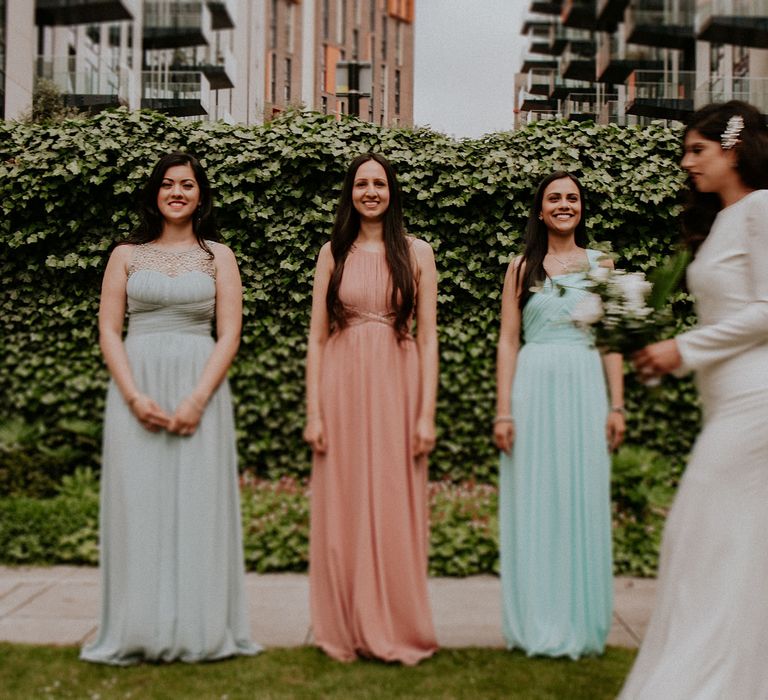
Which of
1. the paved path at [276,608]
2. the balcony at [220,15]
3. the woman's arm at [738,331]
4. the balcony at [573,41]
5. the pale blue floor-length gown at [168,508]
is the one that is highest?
the balcony at [573,41]

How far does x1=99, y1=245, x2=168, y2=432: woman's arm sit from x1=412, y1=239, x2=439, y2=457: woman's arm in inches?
47.3

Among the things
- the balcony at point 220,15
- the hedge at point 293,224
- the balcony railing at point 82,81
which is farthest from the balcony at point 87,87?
the balcony at point 220,15

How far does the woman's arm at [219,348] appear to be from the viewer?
12.8 ft

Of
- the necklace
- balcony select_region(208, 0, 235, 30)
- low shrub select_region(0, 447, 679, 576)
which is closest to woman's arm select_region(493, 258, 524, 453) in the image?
the necklace

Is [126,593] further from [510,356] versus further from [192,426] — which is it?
[510,356]

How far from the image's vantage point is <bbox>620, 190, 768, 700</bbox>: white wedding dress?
2.69 metres

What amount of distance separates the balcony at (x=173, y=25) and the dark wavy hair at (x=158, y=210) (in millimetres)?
30039

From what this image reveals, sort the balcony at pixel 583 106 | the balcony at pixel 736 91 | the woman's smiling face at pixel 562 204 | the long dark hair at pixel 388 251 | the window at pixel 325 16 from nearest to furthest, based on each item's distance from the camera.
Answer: the long dark hair at pixel 388 251 → the woman's smiling face at pixel 562 204 → the balcony at pixel 583 106 → the balcony at pixel 736 91 → the window at pixel 325 16

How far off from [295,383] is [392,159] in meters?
2.17

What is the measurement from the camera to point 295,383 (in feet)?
25.1

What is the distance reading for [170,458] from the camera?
156 inches

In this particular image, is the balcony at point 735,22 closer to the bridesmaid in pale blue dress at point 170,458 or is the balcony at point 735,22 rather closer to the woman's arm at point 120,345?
the bridesmaid in pale blue dress at point 170,458

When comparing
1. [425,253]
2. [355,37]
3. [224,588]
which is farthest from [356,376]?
[355,37]

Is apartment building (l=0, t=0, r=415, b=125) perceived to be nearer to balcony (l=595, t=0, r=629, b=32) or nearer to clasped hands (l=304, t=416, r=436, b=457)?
clasped hands (l=304, t=416, r=436, b=457)
